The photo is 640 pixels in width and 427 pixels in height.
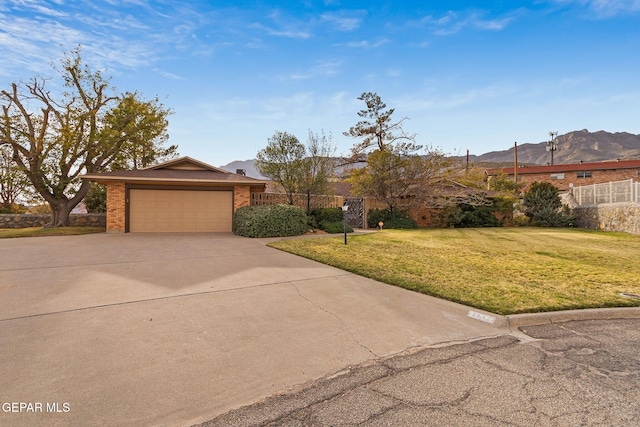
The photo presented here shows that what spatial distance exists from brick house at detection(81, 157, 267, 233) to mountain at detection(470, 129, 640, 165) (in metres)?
139

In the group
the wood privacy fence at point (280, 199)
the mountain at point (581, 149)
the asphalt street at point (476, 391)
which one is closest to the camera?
the asphalt street at point (476, 391)

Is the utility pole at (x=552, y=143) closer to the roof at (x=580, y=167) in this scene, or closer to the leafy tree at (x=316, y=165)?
the roof at (x=580, y=167)

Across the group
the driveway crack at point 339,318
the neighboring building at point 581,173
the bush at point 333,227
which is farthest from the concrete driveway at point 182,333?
the neighboring building at point 581,173

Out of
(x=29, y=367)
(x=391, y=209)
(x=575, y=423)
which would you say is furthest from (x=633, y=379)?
(x=391, y=209)

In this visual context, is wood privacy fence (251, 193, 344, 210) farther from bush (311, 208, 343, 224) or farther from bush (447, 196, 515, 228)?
bush (447, 196, 515, 228)

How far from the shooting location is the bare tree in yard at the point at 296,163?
13930mm

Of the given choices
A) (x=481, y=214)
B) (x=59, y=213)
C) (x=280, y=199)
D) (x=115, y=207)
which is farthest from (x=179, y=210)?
(x=481, y=214)

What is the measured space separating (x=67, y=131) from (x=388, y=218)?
17.5 meters

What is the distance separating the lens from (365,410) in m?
2.01

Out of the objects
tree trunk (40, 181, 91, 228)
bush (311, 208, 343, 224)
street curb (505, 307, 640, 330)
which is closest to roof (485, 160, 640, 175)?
bush (311, 208, 343, 224)

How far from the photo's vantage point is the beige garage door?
1328 centimetres

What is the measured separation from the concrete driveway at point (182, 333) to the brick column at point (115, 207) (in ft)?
23.8

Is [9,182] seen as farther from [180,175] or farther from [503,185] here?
[503,185]

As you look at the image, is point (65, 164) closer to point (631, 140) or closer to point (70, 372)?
point (70, 372)
